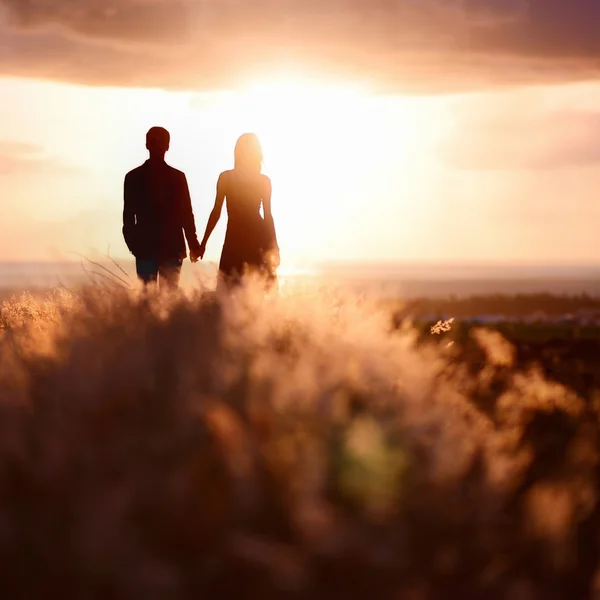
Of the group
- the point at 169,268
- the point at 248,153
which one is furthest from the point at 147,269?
the point at 248,153

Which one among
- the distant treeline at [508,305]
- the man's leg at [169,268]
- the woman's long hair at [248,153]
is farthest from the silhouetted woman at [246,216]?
the distant treeline at [508,305]

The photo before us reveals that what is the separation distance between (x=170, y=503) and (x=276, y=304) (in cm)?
349

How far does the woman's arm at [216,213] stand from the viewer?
38.4 feet

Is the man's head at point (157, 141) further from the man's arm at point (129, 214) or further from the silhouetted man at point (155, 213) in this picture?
the man's arm at point (129, 214)

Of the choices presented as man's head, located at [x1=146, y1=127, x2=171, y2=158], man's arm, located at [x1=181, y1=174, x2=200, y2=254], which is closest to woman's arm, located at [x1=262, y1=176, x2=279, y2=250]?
man's arm, located at [x1=181, y1=174, x2=200, y2=254]

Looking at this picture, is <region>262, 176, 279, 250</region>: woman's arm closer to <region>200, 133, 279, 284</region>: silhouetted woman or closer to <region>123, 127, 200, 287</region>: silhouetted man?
<region>200, 133, 279, 284</region>: silhouetted woman

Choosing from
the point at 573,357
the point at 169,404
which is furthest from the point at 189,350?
the point at 573,357

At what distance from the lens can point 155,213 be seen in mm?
11578

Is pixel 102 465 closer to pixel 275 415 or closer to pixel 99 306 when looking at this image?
pixel 275 415

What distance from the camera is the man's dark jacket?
1156cm

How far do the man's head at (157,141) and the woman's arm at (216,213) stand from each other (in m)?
0.70

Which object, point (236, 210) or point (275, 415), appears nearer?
point (275, 415)

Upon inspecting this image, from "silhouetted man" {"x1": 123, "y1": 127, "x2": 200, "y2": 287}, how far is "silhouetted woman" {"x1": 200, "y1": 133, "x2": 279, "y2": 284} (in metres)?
0.38

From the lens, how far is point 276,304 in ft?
26.3
